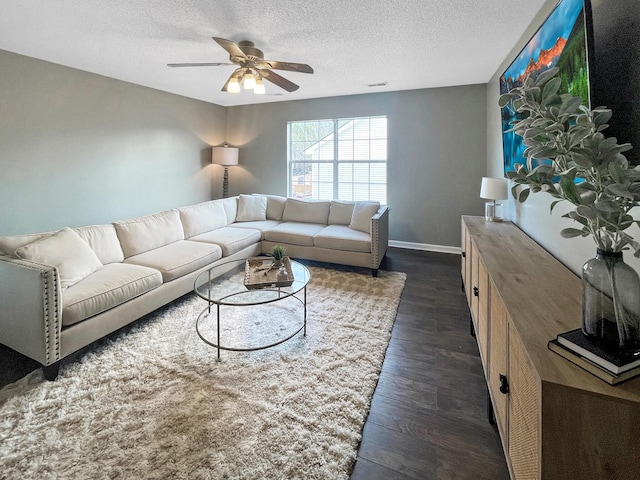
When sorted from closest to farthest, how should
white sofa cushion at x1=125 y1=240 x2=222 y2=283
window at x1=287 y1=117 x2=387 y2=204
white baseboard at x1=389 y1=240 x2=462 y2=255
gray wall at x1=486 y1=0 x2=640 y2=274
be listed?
1. gray wall at x1=486 y1=0 x2=640 y2=274
2. white sofa cushion at x1=125 y1=240 x2=222 y2=283
3. white baseboard at x1=389 y1=240 x2=462 y2=255
4. window at x1=287 y1=117 x2=387 y2=204

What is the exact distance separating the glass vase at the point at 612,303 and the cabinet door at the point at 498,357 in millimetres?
393

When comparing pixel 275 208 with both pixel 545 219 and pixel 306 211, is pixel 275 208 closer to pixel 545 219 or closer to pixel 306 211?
pixel 306 211

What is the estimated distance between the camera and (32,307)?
186cm

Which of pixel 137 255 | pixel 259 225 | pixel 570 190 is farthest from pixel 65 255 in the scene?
pixel 570 190

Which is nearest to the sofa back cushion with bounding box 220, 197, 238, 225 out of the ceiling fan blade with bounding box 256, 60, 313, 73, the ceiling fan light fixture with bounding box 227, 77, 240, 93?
the ceiling fan light fixture with bounding box 227, 77, 240, 93

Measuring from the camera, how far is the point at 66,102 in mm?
3643

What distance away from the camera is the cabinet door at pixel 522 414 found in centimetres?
89

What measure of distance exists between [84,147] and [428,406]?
183 inches

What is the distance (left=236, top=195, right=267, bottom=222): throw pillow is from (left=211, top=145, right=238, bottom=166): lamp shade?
124cm

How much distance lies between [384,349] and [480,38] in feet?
9.43

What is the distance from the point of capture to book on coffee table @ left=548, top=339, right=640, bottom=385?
790mm

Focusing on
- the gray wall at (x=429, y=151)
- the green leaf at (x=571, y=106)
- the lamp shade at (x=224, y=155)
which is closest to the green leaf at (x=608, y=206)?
the green leaf at (x=571, y=106)

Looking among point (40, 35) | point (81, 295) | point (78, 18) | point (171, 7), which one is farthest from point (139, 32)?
point (81, 295)

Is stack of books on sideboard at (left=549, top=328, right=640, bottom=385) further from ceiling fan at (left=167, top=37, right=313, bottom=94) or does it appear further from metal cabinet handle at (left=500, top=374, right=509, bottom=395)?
ceiling fan at (left=167, top=37, right=313, bottom=94)
